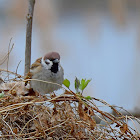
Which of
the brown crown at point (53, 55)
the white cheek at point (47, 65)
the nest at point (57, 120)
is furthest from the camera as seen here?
the white cheek at point (47, 65)

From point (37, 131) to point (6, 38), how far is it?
1.84 metres

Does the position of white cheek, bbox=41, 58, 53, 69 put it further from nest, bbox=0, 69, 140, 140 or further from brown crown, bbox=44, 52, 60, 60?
nest, bbox=0, 69, 140, 140

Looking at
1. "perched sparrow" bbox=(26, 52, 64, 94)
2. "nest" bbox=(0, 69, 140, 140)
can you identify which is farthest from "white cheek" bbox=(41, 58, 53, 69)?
"nest" bbox=(0, 69, 140, 140)

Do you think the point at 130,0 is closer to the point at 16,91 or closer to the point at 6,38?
the point at 6,38

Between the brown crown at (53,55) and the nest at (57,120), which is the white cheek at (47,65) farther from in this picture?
the nest at (57,120)

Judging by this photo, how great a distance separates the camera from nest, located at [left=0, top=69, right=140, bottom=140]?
Result: 132cm

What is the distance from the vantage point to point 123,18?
3141mm

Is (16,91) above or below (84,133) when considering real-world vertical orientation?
above

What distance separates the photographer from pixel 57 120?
52.3 inches

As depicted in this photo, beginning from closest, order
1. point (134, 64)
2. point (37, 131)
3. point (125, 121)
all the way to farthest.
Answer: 1. point (37, 131)
2. point (125, 121)
3. point (134, 64)

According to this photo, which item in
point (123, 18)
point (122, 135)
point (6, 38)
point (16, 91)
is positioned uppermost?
point (123, 18)

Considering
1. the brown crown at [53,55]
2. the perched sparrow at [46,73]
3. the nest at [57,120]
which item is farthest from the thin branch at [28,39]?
the nest at [57,120]

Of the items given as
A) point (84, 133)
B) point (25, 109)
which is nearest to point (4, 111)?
point (25, 109)

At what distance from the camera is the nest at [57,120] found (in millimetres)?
1318
